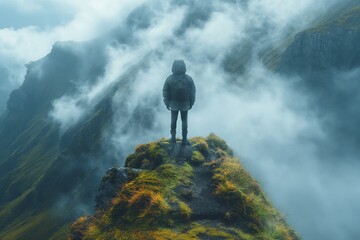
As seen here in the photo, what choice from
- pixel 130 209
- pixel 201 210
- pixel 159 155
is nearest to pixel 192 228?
pixel 201 210

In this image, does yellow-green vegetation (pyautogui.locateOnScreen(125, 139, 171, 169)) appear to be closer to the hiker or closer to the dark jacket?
the hiker

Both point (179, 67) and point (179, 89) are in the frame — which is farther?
point (179, 89)

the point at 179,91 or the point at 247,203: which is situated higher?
the point at 179,91

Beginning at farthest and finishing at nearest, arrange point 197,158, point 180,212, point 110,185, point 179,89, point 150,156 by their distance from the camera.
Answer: point 179,89 < point 150,156 < point 197,158 < point 110,185 < point 180,212

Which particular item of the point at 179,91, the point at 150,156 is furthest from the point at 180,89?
the point at 150,156

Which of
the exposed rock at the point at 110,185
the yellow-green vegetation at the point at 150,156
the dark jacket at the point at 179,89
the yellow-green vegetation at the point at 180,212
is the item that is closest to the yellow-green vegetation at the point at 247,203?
the yellow-green vegetation at the point at 180,212

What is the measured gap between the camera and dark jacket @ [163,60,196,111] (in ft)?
90.7

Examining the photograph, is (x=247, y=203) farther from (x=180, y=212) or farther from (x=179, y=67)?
(x=179, y=67)

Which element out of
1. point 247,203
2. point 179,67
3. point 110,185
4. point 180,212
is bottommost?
point 180,212

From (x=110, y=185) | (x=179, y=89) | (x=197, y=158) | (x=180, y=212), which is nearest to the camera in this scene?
(x=180, y=212)

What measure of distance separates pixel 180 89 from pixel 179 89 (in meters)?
0.07

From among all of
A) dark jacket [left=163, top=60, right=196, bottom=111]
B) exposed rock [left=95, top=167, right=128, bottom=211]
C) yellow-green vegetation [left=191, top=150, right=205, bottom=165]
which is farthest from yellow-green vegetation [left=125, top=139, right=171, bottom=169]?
exposed rock [left=95, top=167, right=128, bottom=211]

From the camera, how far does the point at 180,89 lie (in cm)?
2806

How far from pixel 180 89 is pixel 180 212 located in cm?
1198
